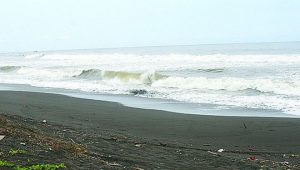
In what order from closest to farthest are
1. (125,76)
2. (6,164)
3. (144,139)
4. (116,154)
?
(6,164) < (116,154) < (144,139) < (125,76)

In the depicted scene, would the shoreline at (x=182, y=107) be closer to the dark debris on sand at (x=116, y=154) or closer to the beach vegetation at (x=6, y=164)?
the dark debris on sand at (x=116, y=154)

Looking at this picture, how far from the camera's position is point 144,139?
8.80 m

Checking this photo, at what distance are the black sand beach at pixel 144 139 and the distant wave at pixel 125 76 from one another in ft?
42.3

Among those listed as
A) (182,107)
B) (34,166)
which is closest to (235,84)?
(182,107)

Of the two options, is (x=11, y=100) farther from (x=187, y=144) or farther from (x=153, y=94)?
(x=187, y=144)

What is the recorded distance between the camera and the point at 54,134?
7980mm

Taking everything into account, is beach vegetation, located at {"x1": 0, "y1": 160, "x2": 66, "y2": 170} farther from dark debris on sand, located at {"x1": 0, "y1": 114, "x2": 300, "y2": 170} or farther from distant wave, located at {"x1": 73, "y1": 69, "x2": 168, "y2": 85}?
distant wave, located at {"x1": 73, "y1": 69, "x2": 168, "y2": 85}

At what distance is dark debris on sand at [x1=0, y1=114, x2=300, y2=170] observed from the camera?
5.51m

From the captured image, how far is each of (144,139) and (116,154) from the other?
2272mm

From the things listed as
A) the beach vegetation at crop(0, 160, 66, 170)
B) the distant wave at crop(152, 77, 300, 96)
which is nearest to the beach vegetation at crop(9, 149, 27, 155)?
the beach vegetation at crop(0, 160, 66, 170)

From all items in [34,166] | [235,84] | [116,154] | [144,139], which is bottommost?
[235,84]

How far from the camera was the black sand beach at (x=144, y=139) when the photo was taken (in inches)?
238

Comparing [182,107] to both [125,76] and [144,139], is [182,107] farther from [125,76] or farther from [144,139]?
[125,76]

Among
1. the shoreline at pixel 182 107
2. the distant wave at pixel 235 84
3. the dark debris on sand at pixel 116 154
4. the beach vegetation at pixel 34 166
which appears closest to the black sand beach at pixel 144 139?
the dark debris on sand at pixel 116 154
